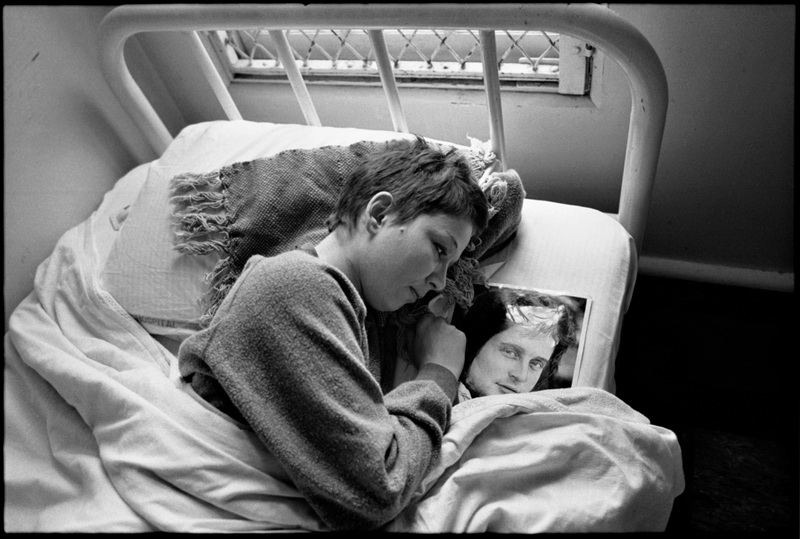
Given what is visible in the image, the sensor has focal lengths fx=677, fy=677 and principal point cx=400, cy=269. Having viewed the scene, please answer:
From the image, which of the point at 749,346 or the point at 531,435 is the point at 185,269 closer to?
the point at 531,435

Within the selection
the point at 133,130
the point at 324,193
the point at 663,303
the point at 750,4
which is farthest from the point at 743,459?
the point at 133,130

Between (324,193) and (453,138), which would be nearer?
(324,193)

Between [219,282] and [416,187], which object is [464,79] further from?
[219,282]

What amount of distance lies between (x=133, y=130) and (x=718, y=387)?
1.33 meters

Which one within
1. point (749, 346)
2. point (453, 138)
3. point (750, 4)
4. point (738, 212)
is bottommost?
point (749, 346)

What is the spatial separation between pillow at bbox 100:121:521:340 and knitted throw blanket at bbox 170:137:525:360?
26mm

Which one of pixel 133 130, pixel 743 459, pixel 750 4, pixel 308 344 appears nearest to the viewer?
pixel 308 344

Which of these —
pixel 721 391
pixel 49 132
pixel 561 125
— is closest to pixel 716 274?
pixel 721 391

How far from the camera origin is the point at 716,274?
57.8 inches

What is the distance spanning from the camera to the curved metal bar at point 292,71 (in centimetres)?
112

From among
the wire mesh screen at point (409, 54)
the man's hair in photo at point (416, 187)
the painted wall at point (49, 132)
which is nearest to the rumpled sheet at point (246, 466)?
the man's hair in photo at point (416, 187)

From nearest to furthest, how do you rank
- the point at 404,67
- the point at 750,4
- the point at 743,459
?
the point at 750,4, the point at 743,459, the point at 404,67

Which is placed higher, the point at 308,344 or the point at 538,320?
the point at 308,344

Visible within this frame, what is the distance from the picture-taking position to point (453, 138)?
1.39m
